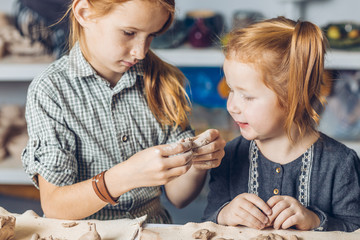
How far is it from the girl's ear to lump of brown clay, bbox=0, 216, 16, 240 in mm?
463

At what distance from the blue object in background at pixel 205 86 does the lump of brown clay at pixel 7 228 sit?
4.45 feet

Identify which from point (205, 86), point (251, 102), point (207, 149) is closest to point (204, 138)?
point (207, 149)

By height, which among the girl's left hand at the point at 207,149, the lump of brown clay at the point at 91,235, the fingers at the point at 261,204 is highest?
the girl's left hand at the point at 207,149

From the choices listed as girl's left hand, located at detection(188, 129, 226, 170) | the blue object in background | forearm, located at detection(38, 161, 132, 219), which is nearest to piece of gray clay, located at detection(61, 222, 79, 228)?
forearm, located at detection(38, 161, 132, 219)

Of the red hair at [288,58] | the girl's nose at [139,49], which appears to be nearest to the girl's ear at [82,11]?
the girl's nose at [139,49]

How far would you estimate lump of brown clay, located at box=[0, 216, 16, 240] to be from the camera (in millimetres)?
795

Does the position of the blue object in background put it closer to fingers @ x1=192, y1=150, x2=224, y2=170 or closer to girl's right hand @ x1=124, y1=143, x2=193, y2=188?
fingers @ x1=192, y1=150, x2=224, y2=170

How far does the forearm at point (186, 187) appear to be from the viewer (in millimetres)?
1123

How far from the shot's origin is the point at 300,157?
41.7 inches

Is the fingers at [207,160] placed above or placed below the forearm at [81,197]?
above

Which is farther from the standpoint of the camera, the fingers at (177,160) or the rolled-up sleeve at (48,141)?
the rolled-up sleeve at (48,141)

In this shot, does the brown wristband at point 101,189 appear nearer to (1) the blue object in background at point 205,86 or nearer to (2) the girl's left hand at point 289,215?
(2) the girl's left hand at point 289,215

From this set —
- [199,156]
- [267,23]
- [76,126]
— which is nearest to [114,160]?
[76,126]

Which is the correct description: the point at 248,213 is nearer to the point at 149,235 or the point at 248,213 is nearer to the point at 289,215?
the point at 289,215
